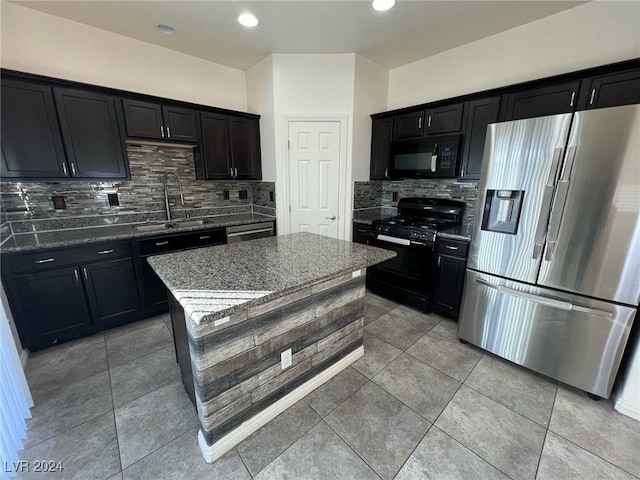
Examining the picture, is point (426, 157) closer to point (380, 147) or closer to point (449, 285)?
point (380, 147)

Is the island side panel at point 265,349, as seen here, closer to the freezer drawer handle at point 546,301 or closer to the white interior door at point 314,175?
the freezer drawer handle at point 546,301

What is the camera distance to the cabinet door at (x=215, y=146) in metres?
3.14

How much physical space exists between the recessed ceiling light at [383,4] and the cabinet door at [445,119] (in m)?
1.13

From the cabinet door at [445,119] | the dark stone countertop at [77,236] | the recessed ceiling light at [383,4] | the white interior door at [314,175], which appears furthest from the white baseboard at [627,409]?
the dark stone countertop at [77,236]

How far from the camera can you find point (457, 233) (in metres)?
2.62

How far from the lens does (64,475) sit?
135cm

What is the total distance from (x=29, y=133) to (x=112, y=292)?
1.52 m

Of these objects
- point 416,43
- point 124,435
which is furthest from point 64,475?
point 416,43

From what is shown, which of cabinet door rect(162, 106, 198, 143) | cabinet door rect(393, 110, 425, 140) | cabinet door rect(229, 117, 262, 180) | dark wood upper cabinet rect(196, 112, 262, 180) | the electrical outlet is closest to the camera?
the electrical outlet

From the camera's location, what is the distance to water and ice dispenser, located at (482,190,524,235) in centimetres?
198

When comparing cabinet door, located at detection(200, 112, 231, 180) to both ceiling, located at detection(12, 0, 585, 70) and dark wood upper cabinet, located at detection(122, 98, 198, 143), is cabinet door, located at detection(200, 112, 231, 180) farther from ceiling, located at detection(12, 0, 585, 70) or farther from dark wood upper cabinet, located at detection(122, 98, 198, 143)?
ceiling, located at detection(12, 0, 585, 70)

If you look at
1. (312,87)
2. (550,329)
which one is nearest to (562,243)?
(550,329)

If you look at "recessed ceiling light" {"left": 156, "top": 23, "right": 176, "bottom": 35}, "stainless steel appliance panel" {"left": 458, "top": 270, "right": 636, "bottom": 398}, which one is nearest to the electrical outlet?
"stainless steel appliance panel" {"left": 458, "top": 270, "right": 636, "bottom": 398}

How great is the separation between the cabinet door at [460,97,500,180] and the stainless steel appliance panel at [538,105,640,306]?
98cm
